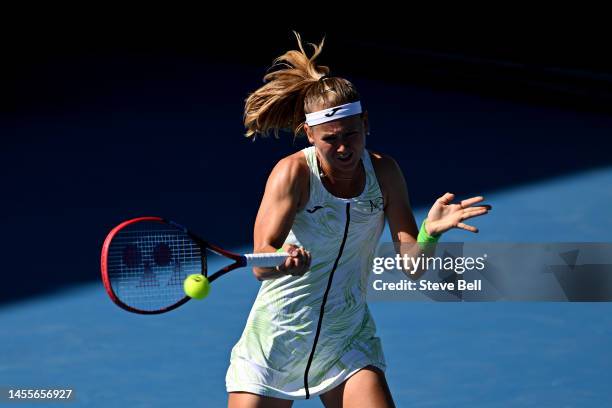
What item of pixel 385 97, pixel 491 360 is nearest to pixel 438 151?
pixel 385 97

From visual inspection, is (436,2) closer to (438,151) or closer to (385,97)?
(385,97)

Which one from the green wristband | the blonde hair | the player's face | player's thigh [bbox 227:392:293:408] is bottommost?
player's thigh [bbox 227:392:293:408]

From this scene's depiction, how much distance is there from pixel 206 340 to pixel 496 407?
161 centimetres

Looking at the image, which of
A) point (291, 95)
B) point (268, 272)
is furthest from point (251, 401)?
point (291, 95)

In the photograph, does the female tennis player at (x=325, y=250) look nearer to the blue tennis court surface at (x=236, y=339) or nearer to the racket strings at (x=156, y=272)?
the racket strings at (x=156, y=272)

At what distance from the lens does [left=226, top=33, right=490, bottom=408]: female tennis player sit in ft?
13.7

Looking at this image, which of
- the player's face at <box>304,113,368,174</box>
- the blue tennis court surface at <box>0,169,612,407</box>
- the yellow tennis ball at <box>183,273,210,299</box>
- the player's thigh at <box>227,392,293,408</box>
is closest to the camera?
the yellow tennis ball at <box>183,273,210,299</box>

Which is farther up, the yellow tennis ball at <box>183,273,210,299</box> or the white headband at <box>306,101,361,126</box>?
the white headband at <box>306,101,361,126</box>

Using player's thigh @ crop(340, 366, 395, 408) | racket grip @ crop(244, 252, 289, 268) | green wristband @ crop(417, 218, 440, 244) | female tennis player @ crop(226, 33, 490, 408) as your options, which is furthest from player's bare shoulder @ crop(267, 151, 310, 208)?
player's thigh @ crop(340, 366, 395, 408)

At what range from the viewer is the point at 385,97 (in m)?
10.9

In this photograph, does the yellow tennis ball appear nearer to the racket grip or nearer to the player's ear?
the racket grip

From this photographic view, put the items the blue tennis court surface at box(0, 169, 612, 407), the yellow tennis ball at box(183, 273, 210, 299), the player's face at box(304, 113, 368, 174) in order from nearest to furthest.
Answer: the yellow tennis ball at box(183, 273, 210, 299)
the player's face at box(304, 113, 368, 174)
the blue tennis court surface at box(0, 169, 612, 407)

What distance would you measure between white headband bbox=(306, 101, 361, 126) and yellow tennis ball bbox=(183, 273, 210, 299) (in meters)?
0.70

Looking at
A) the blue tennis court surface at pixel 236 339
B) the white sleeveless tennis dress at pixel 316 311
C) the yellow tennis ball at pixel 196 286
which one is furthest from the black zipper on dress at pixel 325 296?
the blue tennis court surface at pixel 236 339
